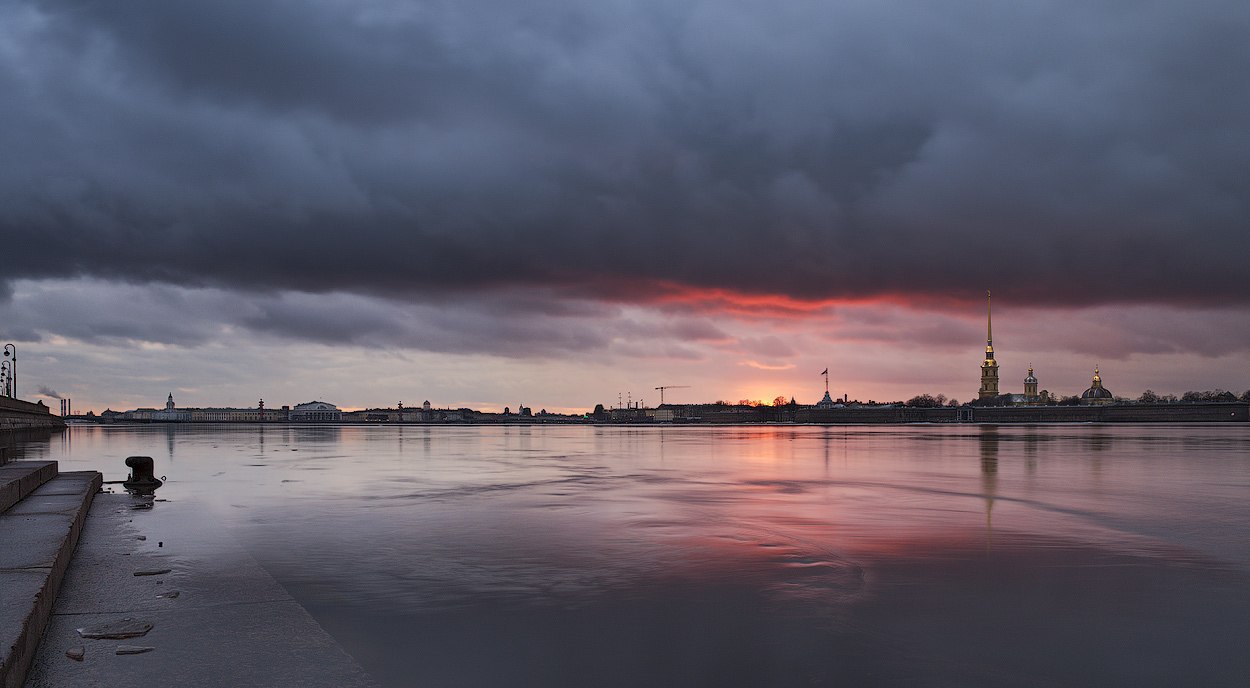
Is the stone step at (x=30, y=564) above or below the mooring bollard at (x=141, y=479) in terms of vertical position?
above

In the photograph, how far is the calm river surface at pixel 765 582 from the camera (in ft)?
25.6

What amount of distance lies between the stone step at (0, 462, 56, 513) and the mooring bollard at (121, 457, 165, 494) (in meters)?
2.77

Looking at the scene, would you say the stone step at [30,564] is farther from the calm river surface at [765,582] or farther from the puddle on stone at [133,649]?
the calm river surface at [765,582]

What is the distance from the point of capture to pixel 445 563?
42.2ft

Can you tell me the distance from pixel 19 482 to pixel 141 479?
9623mm

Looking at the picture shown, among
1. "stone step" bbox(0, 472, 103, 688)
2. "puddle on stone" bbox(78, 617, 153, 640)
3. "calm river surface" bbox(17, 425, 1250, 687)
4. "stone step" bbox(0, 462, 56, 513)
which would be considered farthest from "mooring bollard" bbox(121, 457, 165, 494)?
"puddle on stone" bbox(78, 617, 153, 640)

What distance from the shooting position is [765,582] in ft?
37.3

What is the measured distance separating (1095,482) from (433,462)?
2908cm

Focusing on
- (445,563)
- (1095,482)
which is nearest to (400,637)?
(445,563)

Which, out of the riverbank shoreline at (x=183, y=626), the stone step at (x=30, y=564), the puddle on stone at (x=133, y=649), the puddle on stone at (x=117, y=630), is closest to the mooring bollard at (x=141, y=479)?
the stone step at (x=30, y=564)

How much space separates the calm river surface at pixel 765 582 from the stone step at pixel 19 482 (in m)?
2.94

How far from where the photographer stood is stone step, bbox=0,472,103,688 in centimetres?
675

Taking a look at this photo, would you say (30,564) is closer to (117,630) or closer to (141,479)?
(117,630)

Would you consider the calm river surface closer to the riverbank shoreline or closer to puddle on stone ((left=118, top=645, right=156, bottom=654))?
the riverbank shoreline
